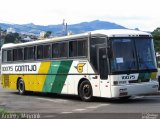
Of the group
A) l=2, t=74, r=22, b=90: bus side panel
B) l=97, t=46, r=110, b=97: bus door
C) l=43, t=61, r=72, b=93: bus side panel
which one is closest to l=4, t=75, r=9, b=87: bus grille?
l=2, t=74, r=22, b=90: bus side panel

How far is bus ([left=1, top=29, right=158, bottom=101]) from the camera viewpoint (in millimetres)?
19406

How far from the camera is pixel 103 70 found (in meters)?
19.7

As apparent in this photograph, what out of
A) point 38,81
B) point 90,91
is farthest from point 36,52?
point 90,91

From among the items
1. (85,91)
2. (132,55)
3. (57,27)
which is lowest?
(85,91)

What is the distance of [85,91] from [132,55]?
264 centimetres

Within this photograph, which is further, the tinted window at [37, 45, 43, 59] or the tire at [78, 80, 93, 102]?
the tinted window at [37, 45, 43, 59]

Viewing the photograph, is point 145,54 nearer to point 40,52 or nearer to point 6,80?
point 40,52

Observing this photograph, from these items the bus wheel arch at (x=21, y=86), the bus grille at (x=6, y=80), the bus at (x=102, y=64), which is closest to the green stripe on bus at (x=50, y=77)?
the bus at (x=102, y=64)

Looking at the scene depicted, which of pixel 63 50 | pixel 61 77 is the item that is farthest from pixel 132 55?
pixel 61 77

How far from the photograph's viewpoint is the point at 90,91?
20562 mm

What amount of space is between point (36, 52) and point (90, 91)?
19.0 feet

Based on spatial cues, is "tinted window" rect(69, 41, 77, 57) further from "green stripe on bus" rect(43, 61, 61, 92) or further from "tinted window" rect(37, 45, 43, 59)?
"tinted window" rect(37, 45, 43, 59)

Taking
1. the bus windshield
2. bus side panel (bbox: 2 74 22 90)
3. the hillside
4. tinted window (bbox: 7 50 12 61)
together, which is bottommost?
bus side panel (bbox: 2 74 22 90)

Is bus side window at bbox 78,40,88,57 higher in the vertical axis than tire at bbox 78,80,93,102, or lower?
higher
